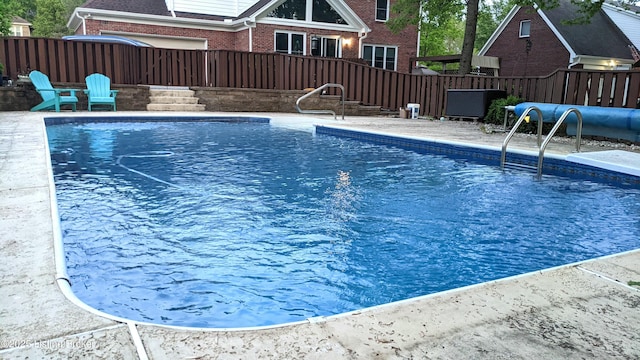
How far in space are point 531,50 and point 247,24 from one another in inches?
631

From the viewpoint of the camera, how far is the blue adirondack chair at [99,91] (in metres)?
12.4

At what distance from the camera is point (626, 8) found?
2812 cm

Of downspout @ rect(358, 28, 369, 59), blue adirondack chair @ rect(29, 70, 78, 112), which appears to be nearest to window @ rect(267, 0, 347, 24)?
downspout @ rect(358, 28, 369, 59)

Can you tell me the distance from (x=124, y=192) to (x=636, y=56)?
28330 mm

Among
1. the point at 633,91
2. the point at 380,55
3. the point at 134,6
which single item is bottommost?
the point at 633,91

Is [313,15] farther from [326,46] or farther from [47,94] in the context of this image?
[47,94]

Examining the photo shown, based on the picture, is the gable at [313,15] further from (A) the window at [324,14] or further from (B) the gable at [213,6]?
(B) the gable at [213,6]

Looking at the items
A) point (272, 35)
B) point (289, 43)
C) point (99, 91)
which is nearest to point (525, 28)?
point (289, 43)

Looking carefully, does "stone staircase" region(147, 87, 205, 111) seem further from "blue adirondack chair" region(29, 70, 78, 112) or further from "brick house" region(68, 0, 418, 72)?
"brick house" region(68, 0, 418, 72)

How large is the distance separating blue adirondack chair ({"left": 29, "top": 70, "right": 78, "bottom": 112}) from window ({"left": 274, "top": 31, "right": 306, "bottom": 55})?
9953mm

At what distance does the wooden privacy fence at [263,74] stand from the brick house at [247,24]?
5131mm

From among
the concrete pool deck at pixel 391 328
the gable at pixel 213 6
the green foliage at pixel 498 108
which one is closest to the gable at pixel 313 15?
the gable at pixel 213 6

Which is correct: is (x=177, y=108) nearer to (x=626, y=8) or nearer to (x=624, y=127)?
(x=624, y=127)

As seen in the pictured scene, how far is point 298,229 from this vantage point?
12.7ft
